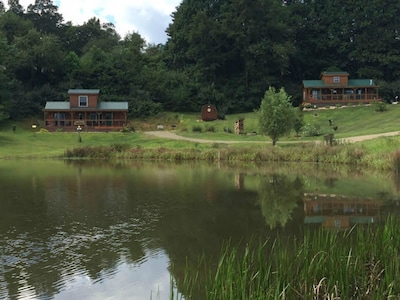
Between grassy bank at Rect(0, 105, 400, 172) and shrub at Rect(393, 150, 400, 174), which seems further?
grassy bank at Rect(0, 105, 400, 172)

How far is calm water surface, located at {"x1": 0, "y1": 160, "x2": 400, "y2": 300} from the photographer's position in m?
10.2

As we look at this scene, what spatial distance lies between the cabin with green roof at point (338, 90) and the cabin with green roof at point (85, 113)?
28.1 metres

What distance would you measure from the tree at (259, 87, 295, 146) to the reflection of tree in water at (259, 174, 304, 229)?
458 inches

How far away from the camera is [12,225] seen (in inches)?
594

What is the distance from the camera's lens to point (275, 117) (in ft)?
130

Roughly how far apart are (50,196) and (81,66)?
51927mm

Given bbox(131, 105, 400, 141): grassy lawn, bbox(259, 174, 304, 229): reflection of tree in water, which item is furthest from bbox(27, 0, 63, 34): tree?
bbox(259, 174, 304, 229): reflection of tree in water

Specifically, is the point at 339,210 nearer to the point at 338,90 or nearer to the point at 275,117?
the point at 275,117

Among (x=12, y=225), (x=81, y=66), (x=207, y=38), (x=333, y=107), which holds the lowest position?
(x=12, y=225)

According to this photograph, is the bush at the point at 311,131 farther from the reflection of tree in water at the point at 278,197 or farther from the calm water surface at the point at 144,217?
the reflection of tree in water at the point at 278,197

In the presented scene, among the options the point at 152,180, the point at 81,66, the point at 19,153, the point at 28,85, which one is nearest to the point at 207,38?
the point at 81,66

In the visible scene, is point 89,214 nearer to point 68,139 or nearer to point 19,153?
point 19,153

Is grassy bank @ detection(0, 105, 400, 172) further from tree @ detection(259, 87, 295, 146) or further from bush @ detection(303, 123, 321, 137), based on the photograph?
tree @ detection(259, 87, 295, 146)

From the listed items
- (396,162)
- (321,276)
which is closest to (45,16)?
(396,162)
